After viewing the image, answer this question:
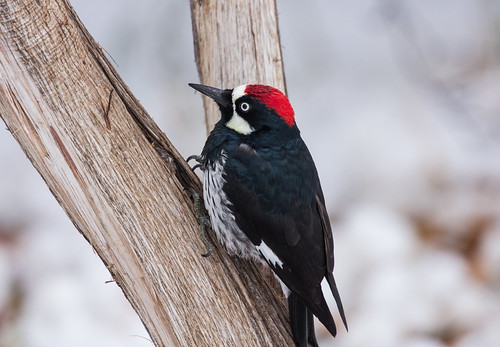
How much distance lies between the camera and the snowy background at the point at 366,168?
11.7 ft

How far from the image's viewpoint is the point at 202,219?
2.23 metres

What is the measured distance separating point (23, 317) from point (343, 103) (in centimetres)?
249

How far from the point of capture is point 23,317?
11.5 feet

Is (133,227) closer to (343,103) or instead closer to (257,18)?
(257,18)

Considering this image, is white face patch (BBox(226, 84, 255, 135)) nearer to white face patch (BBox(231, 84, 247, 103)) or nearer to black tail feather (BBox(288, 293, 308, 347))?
white face patch (BBox(231, 84, 247, 103))

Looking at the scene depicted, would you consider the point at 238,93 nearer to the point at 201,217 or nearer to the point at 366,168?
the point at 201,217

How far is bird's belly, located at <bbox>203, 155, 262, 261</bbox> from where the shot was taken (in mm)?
2225

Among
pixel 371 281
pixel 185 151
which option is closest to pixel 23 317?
pixel 185 151

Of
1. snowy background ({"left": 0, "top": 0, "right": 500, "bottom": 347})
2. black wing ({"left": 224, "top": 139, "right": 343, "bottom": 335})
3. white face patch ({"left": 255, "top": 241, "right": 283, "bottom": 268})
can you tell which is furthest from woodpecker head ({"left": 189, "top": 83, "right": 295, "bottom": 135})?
snowy background ({"left": 0, "top": 0, "right": 500, "bottom": 347})

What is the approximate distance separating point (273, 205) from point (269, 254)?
17 centimetres

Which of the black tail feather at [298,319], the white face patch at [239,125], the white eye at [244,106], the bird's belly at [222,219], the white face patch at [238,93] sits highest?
the white face patch at [238,93]

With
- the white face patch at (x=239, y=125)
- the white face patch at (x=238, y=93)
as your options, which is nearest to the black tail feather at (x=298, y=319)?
the white face patch at (x=239, y=125)

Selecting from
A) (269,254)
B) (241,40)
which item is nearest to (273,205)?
(269,254)

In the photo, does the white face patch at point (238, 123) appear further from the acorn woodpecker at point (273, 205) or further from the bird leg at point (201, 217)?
the bird leg at point (201, 217)
